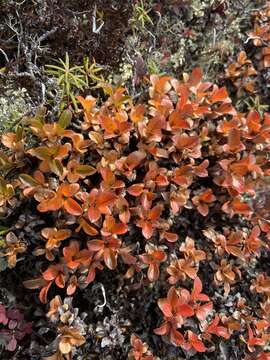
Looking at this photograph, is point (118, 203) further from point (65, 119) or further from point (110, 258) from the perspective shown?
point (65, 119)

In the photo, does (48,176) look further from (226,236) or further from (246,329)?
(246,329)

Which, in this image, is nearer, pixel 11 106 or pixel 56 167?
pixel 56 167

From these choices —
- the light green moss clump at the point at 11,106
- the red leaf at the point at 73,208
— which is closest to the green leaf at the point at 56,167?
the red leaf at the point at 73,208

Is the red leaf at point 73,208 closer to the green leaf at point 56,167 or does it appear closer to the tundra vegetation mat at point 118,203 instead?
the tundra vegetation mat at point 118,203

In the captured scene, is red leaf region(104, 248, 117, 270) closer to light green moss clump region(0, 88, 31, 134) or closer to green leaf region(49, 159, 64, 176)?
green leaf region(49, 159, 64, 176)

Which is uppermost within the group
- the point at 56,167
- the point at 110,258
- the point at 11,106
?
the point at 11,106

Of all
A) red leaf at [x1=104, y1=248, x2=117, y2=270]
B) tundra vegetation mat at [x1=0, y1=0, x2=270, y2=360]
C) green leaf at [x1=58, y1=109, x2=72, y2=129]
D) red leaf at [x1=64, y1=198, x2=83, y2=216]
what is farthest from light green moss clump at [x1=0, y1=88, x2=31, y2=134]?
red leaf at [x1=104, y1=248, x2=117, y2=270]

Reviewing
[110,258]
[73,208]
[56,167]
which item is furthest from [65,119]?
[110,258]

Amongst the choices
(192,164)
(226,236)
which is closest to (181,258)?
(226,236)
